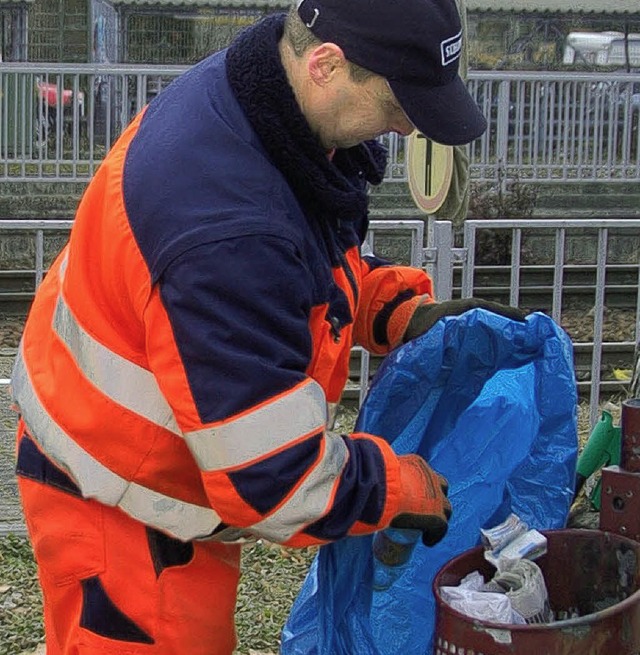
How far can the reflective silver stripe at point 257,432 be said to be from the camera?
2.01 m

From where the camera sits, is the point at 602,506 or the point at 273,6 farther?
the point at 273,6

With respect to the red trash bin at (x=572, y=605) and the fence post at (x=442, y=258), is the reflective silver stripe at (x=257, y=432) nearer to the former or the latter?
the red trash bin at (x=572, y=605)

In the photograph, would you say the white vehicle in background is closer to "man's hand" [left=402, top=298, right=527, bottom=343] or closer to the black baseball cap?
"man's hand" [left=402, top=298, right=527, bottom=343]

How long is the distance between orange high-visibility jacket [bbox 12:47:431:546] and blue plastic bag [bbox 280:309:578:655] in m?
0.37

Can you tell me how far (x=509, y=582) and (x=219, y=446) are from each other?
573 mm

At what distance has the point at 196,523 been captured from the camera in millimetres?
2328

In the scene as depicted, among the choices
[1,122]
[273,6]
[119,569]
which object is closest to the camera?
[119,569]

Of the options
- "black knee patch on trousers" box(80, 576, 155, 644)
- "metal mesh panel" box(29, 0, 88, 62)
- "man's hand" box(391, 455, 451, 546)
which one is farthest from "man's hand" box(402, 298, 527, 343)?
"metal mesh panel" box(29, 0, 88, 62)

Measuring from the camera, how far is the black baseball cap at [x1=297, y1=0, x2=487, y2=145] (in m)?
2.04

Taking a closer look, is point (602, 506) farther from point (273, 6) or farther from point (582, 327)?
point (273, 6)

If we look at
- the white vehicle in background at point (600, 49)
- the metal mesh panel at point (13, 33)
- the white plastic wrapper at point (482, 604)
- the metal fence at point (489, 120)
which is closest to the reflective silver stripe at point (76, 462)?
the white plastic wrapper at point (482, 604)

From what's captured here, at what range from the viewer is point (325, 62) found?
2.08 metres

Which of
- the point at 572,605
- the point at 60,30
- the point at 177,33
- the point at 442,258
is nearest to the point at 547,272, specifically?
the point at 442,258

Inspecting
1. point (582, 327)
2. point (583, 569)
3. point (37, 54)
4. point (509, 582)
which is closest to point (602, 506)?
point (583, 569)
